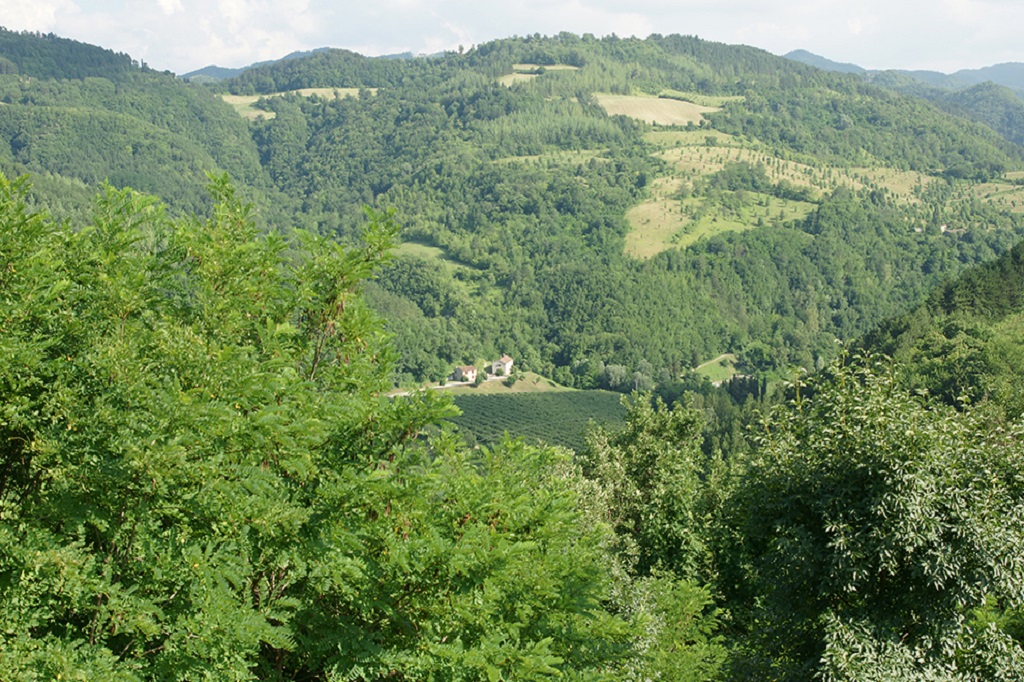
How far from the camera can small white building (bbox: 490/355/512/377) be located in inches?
7023

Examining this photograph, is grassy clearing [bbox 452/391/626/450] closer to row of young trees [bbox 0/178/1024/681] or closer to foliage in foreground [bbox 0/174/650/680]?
row of young trees [bbox 0/178/1024/681]

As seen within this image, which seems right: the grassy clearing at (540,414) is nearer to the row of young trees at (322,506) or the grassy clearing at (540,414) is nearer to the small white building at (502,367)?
the small white building at (502,367)

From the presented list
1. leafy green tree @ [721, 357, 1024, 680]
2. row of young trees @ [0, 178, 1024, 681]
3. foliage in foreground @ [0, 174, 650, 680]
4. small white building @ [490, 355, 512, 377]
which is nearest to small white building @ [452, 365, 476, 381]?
small white building @ [490, 355, 512, 377]

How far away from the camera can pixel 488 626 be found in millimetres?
10500

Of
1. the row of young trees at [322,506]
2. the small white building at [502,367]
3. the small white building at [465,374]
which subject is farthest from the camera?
the small white building at [502,367]

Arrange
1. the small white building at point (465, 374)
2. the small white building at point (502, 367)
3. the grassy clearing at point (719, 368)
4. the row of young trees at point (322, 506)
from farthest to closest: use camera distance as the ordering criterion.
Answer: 1. the grassy clearing at point (719, 368)
2. the small white building at point (502, 367)
3. the small white building at point (465, 374)
4. the row of young trees at point (322, 506)

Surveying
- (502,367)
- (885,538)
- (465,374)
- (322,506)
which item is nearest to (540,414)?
(465,374)

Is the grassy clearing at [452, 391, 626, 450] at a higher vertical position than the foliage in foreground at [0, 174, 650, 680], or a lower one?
lower

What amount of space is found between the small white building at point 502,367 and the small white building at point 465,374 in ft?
25.6

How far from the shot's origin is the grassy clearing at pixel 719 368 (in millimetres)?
179375

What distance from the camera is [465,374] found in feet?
558

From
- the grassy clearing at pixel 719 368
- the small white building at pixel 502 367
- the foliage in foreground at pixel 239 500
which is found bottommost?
the grassy clearing at pixel 719 368

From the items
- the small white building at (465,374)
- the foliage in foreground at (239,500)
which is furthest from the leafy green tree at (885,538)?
the small white building at (465,374)

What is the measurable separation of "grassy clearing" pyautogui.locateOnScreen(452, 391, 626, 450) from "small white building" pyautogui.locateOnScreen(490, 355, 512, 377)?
46.3 ft
